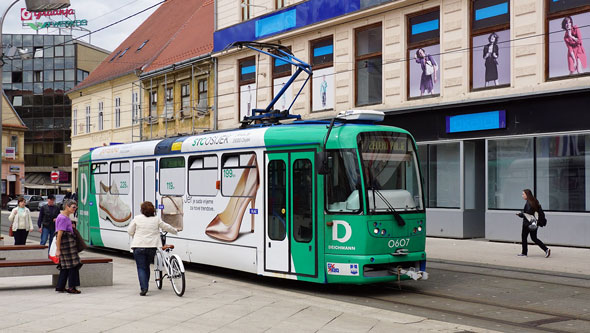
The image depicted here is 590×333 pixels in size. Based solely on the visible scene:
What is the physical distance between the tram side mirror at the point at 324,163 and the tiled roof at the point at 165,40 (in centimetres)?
2469

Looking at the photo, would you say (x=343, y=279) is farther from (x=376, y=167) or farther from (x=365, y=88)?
(x=365, y=88)

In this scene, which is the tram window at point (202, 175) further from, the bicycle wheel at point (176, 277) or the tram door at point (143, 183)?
the bicycle wheel at point (176, 277)

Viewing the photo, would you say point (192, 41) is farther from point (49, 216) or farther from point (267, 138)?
point (267, 138)

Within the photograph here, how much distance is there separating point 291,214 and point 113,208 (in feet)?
26.9

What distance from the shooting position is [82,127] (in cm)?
4822

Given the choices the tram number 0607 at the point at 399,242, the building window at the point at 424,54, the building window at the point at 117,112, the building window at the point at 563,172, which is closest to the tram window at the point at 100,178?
the tram number 0607 at the point at 399,242

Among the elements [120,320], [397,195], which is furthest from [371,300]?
[120,320]

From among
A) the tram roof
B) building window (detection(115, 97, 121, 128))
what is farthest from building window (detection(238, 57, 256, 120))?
the tram roof

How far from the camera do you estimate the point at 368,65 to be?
26344mm

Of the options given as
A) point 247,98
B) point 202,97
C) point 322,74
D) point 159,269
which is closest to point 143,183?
point 159,269

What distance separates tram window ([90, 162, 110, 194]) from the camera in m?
19.8

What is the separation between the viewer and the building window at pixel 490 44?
70.3 ft

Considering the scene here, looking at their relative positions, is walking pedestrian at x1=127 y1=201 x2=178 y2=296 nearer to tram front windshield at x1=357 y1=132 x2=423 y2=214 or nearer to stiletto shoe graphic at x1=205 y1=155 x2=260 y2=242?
stiletto shoe graphic at x1=205 y1=155 x2=260 y2=242

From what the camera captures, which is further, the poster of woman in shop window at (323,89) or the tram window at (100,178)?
the poster of woman in shop window at (323,89)
